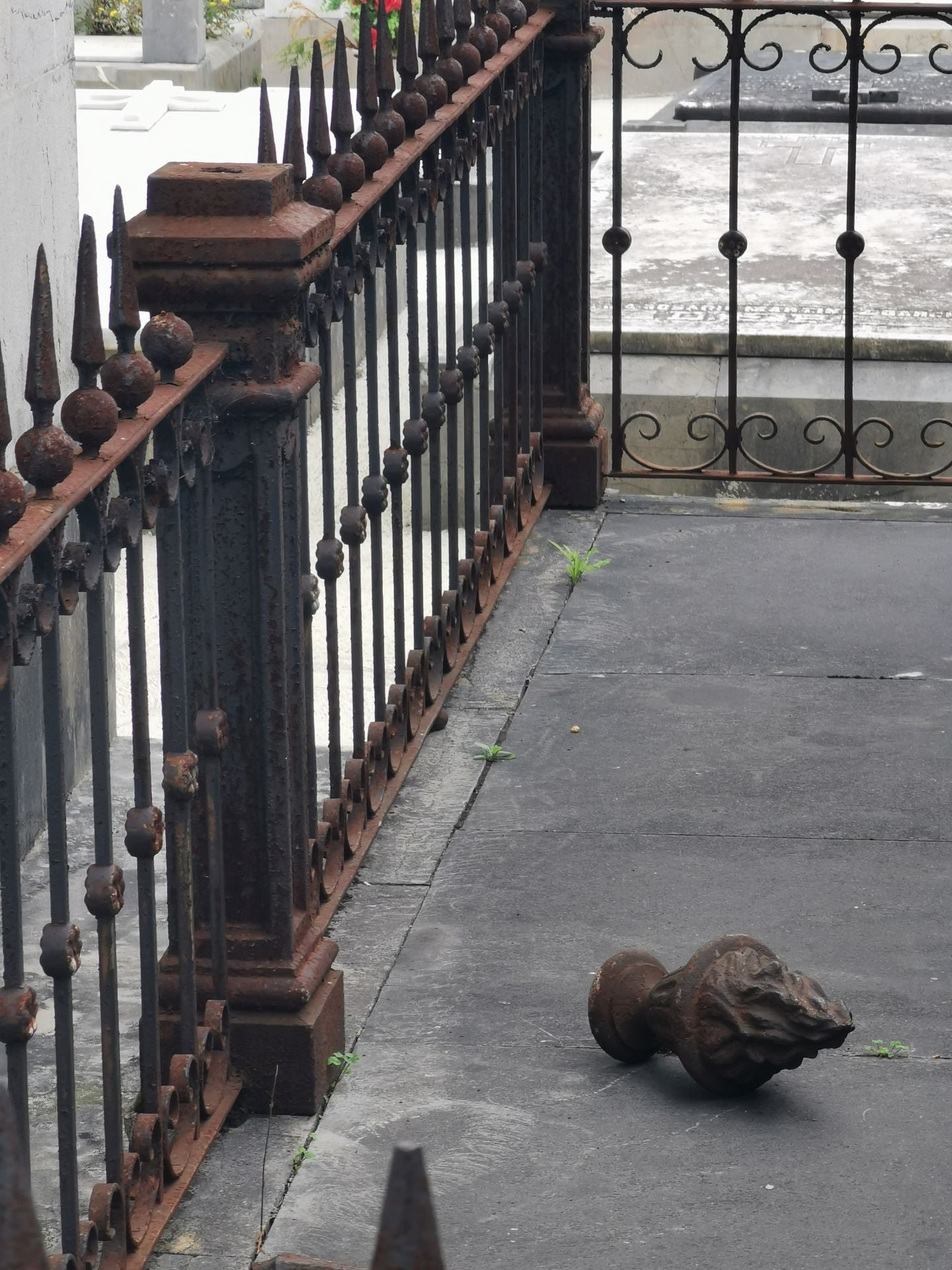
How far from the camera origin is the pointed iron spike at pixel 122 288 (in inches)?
83.0

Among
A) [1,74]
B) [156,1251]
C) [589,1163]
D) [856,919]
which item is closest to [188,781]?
[156,1251]

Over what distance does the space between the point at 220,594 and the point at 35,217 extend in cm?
139

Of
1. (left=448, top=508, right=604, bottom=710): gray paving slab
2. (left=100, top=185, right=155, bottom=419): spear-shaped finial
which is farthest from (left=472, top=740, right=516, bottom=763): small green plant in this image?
(left=100, top=185, right=155, bottom=419): spear-shaped finial

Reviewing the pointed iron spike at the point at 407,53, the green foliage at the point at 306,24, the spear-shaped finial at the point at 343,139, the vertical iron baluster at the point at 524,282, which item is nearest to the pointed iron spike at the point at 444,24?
the pointed iron spike at the point at 407,53

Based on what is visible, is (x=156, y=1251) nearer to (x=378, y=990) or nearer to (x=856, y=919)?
(x=378, y=990)

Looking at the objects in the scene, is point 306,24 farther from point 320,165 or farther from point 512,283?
point 320,165

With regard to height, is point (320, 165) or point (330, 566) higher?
point (320, 165)

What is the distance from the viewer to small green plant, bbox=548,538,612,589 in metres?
5.03

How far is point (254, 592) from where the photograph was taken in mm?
2678

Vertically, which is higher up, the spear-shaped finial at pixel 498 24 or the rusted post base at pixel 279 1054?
the spear-shaped finial at pixel 498 24

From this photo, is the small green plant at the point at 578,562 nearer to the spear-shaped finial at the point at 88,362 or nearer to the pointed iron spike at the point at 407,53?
the pointed iron spike at the point at 407,53

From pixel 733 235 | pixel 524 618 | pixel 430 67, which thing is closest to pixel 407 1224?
pixel 430 67

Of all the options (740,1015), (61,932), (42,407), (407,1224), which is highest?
(42,407)

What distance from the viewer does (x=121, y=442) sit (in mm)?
2145
